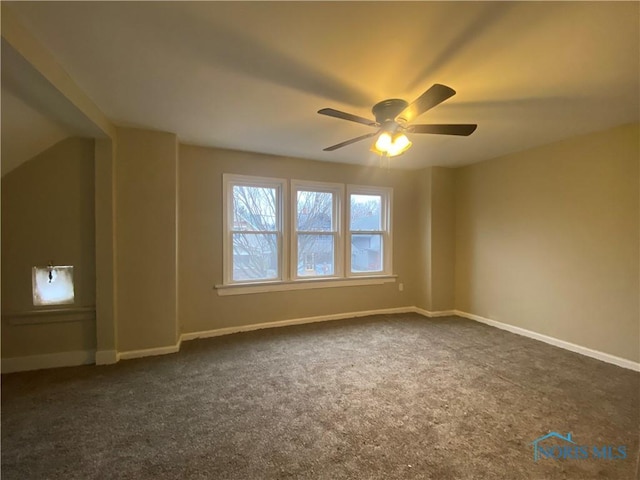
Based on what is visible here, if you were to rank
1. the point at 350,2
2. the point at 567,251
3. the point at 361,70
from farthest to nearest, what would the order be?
1. the point at 567,251
2. the point at 361,70
3. the point at 350,2

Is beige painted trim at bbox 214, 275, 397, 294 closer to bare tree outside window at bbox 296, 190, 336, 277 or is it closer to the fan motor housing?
bare tree outside window at bbox 296, 190, 336, 277

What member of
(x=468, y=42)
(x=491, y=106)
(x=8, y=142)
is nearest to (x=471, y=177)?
(x=491, y=106)

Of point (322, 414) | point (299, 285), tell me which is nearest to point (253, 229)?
point (299, 285)

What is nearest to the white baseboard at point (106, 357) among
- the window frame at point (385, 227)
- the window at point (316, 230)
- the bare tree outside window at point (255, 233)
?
the bare tree outside window at point (255, 233)

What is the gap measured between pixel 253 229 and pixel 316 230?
929mm

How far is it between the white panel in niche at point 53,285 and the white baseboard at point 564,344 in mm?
5182

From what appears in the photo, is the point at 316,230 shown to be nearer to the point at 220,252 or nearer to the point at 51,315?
the point at 220,252

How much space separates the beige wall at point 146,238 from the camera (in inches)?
124

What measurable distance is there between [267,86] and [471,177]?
3634 millimetres

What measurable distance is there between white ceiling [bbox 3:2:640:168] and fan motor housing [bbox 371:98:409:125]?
84 mm

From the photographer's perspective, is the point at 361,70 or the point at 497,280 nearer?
the point at 361,70

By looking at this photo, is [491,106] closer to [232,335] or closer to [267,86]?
[267,86]

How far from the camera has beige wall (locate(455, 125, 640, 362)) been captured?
9.97 feet

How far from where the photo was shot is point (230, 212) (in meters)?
3.98
